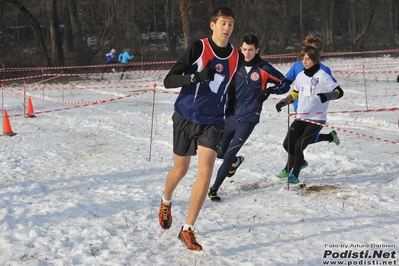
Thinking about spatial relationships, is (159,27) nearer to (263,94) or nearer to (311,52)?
(311,52)

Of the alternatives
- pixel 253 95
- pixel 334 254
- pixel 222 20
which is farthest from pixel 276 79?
pixel 334 254

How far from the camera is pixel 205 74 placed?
4.11 m

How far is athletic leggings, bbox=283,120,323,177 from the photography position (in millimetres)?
6547

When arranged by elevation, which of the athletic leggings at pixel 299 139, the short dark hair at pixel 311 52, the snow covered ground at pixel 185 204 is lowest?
the snow covered ground at pixel 185 204

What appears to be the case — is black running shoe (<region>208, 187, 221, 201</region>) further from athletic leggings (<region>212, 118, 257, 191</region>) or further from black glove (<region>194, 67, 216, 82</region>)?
black glove (<region>194, 67, 216, 82</region>)

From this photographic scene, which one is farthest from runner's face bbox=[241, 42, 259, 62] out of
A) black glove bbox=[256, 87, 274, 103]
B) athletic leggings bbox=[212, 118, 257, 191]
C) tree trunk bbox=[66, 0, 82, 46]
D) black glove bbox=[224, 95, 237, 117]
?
tree trunk bbox=[66, 0, 82, 46]

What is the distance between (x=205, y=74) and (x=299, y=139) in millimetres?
2863

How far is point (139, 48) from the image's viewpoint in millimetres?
40062

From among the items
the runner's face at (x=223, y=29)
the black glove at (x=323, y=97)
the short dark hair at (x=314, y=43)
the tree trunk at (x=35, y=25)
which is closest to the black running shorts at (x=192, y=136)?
the runner's face at (x=223, y=29)

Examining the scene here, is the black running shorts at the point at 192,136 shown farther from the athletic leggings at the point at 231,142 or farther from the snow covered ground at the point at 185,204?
the athletic leggings at the point at 231,142

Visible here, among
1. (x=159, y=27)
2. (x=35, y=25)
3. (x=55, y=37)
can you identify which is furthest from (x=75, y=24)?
(x=159, y=27)

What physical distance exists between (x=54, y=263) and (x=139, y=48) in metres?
37.0

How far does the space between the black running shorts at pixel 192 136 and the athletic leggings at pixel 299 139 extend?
7.45 ft

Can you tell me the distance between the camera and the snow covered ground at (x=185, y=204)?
4.30 metres
